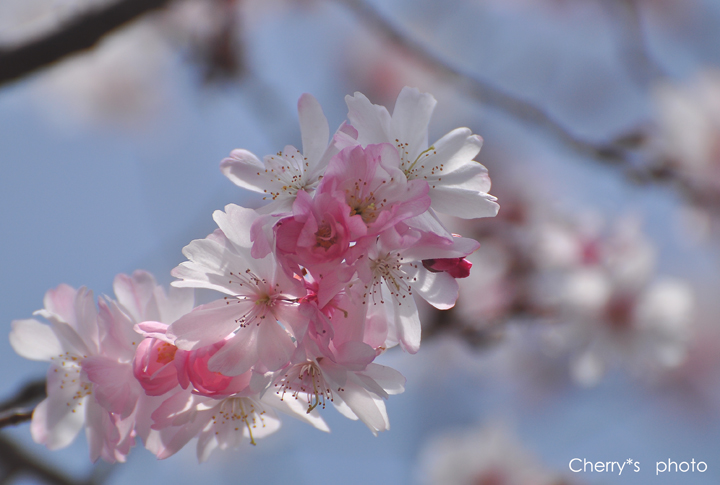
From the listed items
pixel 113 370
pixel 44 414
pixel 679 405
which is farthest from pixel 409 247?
pixel 679 405

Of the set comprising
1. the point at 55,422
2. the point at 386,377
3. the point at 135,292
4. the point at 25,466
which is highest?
the point at 386,377

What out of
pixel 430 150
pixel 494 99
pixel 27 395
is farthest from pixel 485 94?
pixel 27 395

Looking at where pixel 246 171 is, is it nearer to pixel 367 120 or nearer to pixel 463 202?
pixel 367 120

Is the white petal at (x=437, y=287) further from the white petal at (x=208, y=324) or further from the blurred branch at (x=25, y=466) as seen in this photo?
the blurred branch at (x=25, y=466)

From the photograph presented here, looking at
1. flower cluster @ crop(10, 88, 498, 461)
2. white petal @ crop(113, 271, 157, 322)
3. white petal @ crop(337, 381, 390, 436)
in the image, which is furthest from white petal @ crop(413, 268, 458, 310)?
white petal @ crop(113, 271, 157, 322)

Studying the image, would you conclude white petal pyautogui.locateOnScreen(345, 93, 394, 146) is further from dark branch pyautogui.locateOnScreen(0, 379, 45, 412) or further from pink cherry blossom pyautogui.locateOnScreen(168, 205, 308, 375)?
dark branch pyautogui.locateOnScreen(0, 379, 45, 412)

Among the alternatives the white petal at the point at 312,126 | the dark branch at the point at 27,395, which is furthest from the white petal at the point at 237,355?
the dark branch at the point at 27,395
